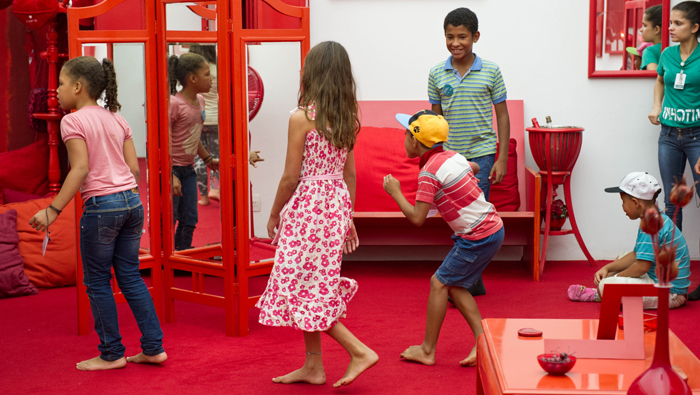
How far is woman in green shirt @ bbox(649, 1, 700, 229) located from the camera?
13.9 ft

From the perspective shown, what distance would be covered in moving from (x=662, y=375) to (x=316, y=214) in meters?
1.53

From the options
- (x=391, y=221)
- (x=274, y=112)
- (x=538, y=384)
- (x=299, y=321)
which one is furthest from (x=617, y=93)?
(x=538, y=384)

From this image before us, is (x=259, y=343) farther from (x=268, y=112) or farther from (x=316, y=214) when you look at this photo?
(x=268, y=112)

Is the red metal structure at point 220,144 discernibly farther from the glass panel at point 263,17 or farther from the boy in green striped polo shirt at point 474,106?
the boy in green striped polo shirt at point 474,106

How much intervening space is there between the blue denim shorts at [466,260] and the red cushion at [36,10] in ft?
9.02

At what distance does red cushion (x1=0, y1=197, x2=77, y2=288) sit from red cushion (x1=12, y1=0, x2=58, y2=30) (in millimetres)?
1159

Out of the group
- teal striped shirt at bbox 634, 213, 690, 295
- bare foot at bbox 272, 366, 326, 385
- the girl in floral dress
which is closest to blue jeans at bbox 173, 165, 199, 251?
the girl in floral dress

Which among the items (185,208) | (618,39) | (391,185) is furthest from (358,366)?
(618,39)

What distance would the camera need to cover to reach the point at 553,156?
A: 4.70m

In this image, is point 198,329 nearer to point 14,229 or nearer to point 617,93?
point 14,229

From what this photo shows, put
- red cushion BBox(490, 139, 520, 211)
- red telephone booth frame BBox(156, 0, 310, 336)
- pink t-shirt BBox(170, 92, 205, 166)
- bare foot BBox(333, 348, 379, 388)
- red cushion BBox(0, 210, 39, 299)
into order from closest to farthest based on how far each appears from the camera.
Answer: bare foot BBox(333, 348, 379, 388) → red telephone booth frame BBox(156, 0, 310, 336) → pink t-shirt BBox(170, 92, 205, 166) → red cushion BBox(0, 210, 39, 299) → red cushion BBox(490, 139, 520, 211)

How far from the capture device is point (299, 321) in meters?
2.69

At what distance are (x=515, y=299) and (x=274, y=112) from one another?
1.75 meters

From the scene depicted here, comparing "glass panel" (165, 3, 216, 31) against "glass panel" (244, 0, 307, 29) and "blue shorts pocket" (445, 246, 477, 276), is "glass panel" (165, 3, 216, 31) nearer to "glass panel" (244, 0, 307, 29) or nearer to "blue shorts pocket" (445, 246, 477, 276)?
"glass panel" (244, 0, 307, 29)
